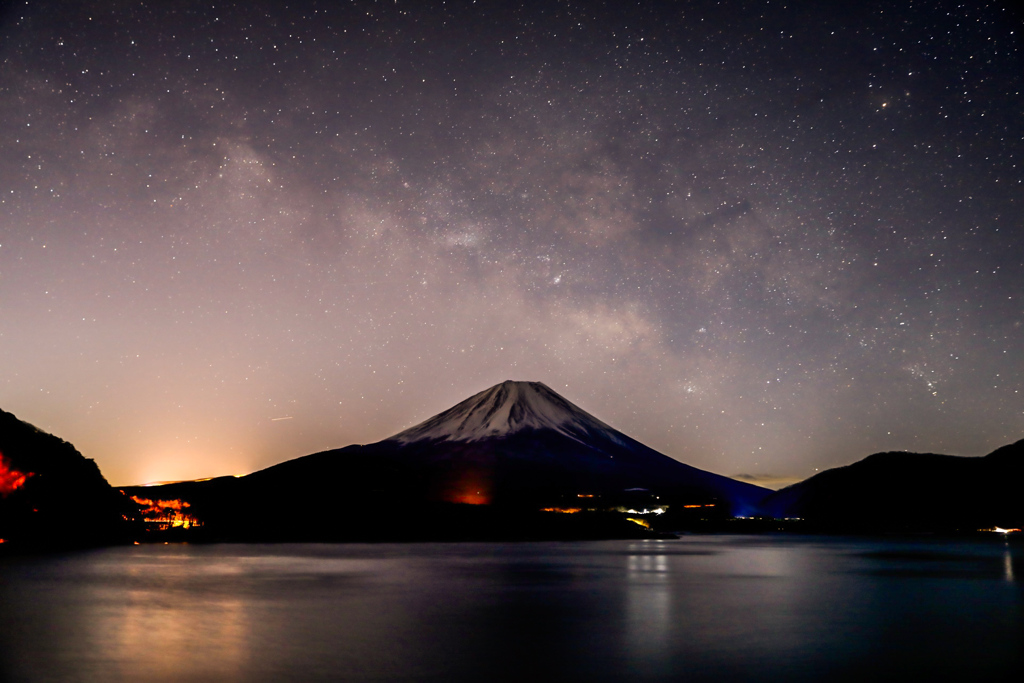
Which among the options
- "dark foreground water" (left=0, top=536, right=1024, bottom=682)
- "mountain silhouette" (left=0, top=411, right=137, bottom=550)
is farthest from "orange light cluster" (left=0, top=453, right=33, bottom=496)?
"dark foreground water" (left=0, top=536, right=1024, bottom=682)

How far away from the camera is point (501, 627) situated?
18578mm

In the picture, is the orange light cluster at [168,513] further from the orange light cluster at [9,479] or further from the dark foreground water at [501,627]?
the dark foreground water at [501,627]

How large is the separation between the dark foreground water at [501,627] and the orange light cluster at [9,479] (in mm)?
28478

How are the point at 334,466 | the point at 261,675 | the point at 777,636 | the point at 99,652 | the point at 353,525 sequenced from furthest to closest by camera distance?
the point at 334,466 < the point at 353,525 < the point at 777,636 < the point at 99,652 < the point at 261,675

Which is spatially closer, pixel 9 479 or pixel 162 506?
pixel 9 479

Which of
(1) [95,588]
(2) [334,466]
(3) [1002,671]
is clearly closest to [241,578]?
(1) [95,588]

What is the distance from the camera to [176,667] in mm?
13297

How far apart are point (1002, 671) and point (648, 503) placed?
179 m

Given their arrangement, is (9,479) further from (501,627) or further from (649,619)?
(649,619)

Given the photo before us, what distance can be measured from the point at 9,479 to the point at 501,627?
189 feet

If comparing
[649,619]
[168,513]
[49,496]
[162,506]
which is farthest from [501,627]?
[162,506]

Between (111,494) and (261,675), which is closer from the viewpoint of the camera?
(261,675)

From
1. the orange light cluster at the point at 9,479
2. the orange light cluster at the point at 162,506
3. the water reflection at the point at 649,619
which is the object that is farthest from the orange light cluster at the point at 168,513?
the water reflection at the point at 649,619

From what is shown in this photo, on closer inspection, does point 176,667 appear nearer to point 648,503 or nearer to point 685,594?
point 685,594
